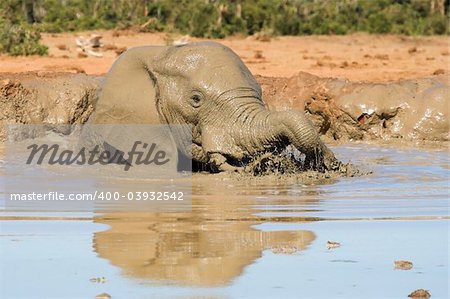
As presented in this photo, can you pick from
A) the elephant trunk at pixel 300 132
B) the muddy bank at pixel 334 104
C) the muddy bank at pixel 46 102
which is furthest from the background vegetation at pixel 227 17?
the elephant trunk at pixel 300 132

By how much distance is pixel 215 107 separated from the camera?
1000 cm

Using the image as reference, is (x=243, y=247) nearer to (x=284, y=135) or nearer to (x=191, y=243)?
(x=191, y=243)

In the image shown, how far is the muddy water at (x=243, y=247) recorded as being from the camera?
18.5 ft

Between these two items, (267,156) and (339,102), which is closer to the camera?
(267,156)

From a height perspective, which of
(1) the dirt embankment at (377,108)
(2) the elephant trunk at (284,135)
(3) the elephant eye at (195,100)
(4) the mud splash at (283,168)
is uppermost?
(3) the elephant eye at (195,100)

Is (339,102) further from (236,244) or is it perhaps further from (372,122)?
(236,244)

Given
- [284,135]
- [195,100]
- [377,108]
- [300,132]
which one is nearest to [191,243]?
[300,132]

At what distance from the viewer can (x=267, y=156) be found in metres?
9.93

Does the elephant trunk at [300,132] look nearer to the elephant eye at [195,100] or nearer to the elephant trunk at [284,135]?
the elephant trunk at [284,135]

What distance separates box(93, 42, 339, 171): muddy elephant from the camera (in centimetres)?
979

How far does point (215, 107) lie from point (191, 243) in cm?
340

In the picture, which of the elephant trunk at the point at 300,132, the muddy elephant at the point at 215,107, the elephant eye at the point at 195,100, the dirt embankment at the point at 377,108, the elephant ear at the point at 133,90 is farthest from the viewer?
the dirt embankment at the point at 377,108

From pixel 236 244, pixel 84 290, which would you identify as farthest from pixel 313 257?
pixel 84 290

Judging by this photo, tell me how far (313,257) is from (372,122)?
8.34 m
